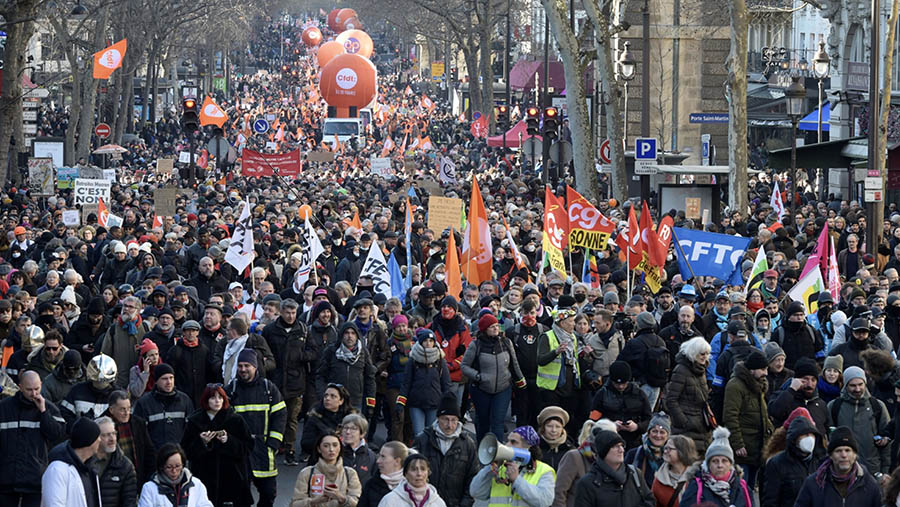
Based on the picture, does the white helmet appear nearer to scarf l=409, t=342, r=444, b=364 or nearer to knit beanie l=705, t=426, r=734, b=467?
scarf l=409, t=342, r=444, b=364

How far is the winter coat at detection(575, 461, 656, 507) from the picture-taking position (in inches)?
344

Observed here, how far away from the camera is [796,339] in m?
13.4

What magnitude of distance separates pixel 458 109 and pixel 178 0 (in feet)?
111

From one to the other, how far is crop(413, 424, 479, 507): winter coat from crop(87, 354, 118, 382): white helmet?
219 cm

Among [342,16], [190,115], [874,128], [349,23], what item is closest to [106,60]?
[190,115]

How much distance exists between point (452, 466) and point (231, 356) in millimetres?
3406

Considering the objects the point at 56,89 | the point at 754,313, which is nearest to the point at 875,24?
the point at 754,313

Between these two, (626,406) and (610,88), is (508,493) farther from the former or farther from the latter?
(610,88)

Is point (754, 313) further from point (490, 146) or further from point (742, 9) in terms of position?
point (490, 146)

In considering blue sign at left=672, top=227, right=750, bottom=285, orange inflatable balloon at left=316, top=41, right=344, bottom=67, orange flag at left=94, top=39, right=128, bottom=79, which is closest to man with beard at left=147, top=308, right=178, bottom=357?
blue sign at left=672, top=227, right=750, bottom=285

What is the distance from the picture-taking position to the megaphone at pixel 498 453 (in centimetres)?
882

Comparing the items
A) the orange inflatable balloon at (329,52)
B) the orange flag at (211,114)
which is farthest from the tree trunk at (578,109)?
the orange inflatable balloon at (329,52)

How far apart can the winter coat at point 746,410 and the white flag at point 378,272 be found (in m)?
6.18

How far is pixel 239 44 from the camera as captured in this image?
388ft
